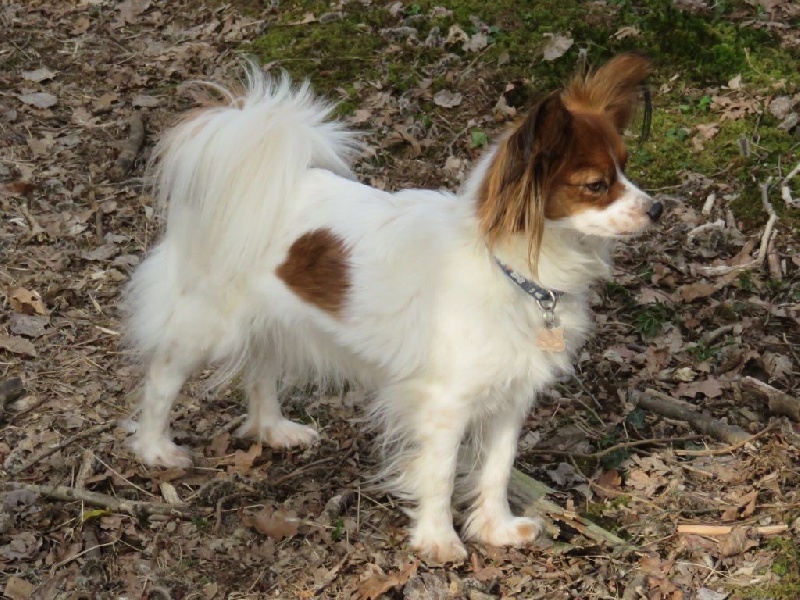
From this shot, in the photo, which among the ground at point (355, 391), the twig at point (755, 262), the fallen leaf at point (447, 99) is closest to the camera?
the ground at point (355, 391)

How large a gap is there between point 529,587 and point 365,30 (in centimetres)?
514

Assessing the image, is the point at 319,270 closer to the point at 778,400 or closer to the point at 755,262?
the point at 778,400

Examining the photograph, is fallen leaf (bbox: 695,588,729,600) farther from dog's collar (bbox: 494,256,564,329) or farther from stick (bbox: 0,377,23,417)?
stick (bbox: 0,377,23,417)

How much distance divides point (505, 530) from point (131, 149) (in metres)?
4.27

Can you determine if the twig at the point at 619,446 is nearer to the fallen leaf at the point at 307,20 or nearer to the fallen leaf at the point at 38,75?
the fallen leaf at the point at 307,20

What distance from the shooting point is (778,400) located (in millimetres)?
4410

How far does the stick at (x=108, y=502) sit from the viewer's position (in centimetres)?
406

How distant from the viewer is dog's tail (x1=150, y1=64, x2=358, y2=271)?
4.09m

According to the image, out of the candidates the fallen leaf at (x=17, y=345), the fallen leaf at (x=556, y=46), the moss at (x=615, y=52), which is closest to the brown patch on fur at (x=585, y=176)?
the moss at (x=615, y=52)

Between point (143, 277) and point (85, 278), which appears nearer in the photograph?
point (143, 277)

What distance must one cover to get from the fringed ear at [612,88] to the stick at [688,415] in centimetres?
154

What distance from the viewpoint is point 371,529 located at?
413 cm

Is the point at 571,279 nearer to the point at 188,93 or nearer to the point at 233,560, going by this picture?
the point at 233,560

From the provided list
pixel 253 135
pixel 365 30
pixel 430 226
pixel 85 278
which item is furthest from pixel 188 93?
pixel 430 226
